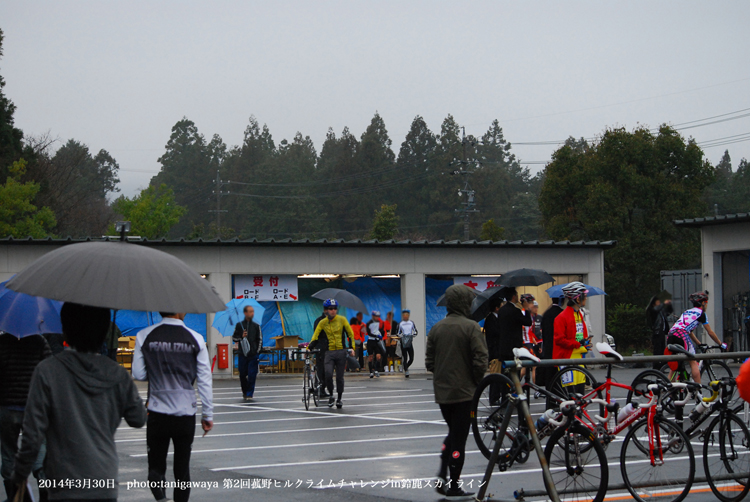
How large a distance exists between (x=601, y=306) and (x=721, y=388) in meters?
21.6

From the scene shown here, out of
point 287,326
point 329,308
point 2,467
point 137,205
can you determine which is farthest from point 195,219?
point 2,467

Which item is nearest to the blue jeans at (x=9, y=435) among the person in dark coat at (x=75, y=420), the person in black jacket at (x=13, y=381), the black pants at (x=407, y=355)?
the person in black jacket at (x=13, y=381)

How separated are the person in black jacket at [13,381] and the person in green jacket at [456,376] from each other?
3.41m

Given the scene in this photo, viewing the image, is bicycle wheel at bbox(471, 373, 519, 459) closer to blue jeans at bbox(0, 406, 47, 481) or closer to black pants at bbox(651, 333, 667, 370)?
blue jeans at bbox(0, 406, 47, 481)

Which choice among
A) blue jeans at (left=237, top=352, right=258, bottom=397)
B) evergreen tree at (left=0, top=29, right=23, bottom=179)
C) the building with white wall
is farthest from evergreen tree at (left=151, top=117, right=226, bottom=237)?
blue jeans at (left=237, top=352, right=258, bottom=397)

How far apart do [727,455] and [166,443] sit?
5011mm

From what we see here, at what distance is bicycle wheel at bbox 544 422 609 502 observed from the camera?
7043mm

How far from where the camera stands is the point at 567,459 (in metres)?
7.11

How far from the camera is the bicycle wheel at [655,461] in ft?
24.1

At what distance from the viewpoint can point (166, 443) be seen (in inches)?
253

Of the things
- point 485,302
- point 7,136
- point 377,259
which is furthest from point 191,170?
point 485,302

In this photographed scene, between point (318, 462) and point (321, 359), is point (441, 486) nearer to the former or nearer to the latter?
point (318, 462)

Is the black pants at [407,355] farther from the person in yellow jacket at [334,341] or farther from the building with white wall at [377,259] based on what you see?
the person in yellow jacket at [334,341]

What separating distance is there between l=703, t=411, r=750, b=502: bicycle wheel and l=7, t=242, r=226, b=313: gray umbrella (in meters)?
4.91
